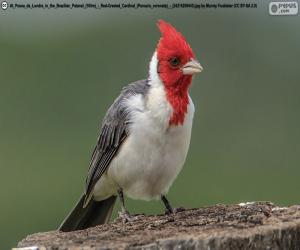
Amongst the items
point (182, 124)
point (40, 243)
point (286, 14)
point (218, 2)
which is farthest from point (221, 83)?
point (40, 243)

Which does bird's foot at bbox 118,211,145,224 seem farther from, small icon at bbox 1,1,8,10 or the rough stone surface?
small icon at bbox 1,1,8,10

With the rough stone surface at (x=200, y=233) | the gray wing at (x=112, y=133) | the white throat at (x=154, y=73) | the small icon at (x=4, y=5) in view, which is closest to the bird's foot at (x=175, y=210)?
the rough stone surface at (x=200, y=233)

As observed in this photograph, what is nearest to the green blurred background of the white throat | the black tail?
the black tail

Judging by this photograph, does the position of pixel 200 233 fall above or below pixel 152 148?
below

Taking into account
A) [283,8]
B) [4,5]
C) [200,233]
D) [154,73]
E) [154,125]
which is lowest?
[200,233]

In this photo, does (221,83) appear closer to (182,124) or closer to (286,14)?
(286,14)

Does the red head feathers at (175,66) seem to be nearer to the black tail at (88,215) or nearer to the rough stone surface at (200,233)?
the rough stone surface at (200,233)

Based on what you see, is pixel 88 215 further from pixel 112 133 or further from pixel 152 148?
pixel 152 148

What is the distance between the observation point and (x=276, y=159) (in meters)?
11.2

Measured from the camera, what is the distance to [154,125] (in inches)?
238

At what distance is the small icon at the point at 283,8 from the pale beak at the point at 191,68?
184 centimetres

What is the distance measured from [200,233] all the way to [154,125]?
1216 millimetres

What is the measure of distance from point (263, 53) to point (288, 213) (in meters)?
7.24

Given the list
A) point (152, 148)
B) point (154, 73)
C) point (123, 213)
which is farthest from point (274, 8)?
point (123, 213)
